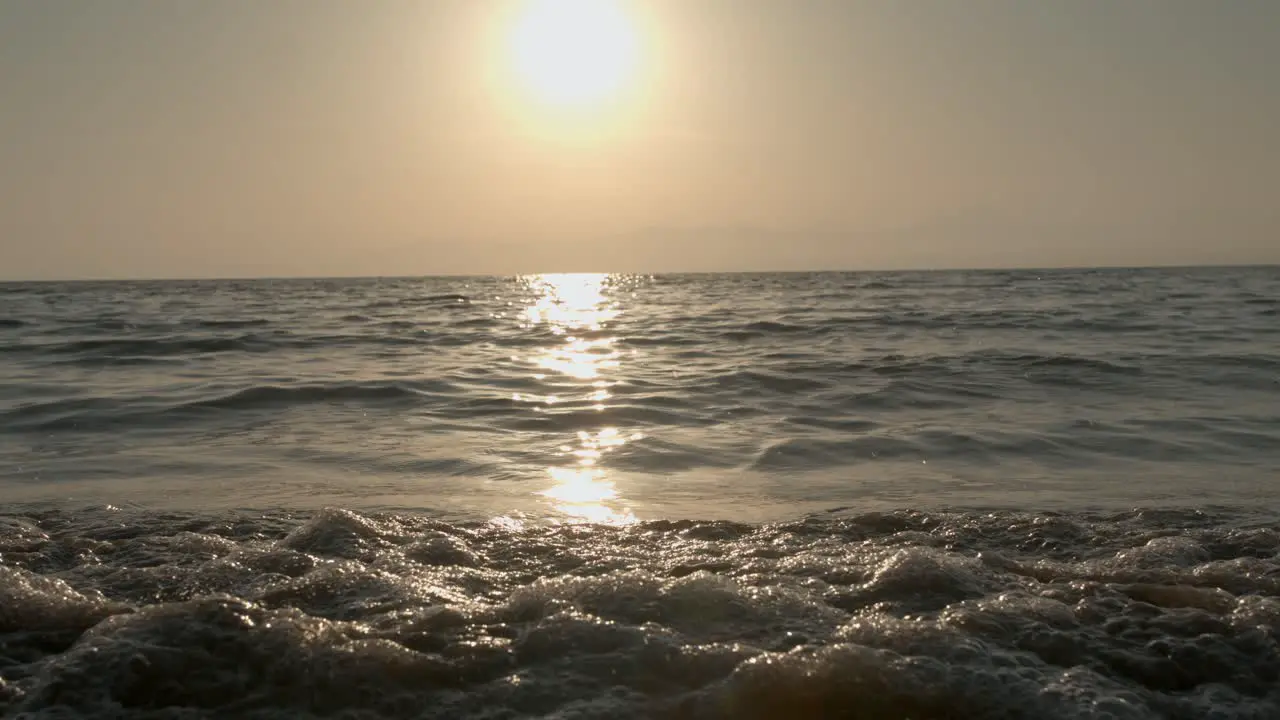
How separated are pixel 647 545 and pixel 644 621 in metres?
1.05

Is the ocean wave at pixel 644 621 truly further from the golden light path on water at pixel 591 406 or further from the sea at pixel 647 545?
the golden light path on water at pixel 591 406

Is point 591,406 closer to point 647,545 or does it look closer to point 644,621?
point 647,545

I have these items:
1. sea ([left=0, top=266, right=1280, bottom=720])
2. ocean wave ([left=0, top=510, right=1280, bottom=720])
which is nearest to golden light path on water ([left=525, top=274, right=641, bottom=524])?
sea ([left=0, top=266, right=1280, bottom=720])

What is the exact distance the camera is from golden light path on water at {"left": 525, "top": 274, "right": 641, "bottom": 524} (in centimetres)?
532

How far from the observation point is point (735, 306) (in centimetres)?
2577

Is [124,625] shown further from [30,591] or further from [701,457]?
[701,457]

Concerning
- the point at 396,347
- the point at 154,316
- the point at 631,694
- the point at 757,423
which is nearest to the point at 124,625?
the point at 631,694

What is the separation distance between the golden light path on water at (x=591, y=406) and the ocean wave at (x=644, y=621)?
2.20 feet

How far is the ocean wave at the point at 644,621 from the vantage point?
278 cm

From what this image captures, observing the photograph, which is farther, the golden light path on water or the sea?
the golden light path on water

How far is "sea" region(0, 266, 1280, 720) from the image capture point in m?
2.86

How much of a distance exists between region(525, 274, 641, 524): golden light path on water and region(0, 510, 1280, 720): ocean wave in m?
0.67

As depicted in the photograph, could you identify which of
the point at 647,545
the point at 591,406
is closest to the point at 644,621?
the point at 647,545

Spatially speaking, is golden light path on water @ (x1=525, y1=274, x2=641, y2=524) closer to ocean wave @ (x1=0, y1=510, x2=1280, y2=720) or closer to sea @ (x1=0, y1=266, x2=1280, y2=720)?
sea @ (x1=0, y1=266, x2=1280, y2=720)
